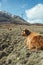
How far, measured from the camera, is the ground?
64.8 ft

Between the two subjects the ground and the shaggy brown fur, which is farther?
the shaggy brown fur

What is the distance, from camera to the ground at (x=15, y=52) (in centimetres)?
1976

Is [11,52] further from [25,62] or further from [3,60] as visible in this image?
[25,62]

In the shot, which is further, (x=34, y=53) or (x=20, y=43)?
(x=20, y=43)

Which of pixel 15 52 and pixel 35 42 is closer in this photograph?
pixel 35 42

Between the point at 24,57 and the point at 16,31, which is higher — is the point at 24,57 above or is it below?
below

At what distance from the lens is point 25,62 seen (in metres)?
19.9

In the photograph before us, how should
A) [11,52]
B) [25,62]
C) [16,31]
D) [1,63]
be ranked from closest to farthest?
1. [25,62]
2. [1,63]
3. [11,52]
4. [16,31]

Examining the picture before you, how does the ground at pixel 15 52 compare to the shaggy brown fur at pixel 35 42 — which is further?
the shaggy brown fur at pixel 35 42

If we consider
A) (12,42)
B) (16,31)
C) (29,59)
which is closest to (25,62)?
(29,59)

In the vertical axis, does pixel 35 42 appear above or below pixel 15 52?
above

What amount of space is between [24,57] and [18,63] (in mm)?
1000

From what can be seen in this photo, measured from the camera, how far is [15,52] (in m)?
22.5

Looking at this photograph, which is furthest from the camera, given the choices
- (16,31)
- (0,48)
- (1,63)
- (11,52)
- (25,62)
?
(16,31)
